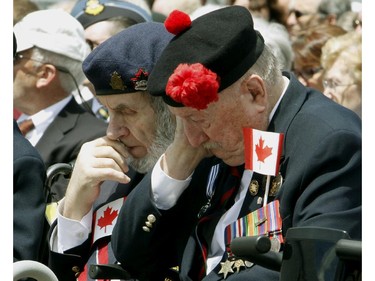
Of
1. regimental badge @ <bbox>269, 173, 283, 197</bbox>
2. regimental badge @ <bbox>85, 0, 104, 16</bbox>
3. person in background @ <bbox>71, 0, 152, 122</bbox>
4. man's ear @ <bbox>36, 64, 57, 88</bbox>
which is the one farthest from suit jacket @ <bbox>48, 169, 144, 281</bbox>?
regimental badge @ <bbox>85, 0, 104, 16</bbox>

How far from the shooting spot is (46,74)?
6.89 meters

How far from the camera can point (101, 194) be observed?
16.5 ft

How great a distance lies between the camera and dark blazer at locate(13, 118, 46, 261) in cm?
494

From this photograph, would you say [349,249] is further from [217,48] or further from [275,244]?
[217,48]

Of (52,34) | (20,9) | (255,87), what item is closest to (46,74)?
(52,34)

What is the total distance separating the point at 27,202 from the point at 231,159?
1.27 meters

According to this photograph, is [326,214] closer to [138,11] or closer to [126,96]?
[126,96]

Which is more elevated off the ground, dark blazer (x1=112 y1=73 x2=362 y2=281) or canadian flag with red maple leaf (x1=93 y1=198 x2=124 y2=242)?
dark blazer (x1=112 y1=73 x2=362 y2=281)

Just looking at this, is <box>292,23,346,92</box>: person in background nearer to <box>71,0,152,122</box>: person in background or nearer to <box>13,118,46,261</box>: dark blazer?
<box>71,0,152,122</box>: person in background

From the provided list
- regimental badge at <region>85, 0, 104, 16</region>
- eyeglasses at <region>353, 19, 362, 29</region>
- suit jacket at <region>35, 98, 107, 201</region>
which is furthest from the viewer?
regimental badge at <region>85, 0, 104, 16</region>

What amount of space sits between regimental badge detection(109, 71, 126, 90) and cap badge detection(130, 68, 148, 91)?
0.06 meters

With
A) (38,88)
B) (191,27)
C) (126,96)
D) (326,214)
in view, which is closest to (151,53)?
(126,96)

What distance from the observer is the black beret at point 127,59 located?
4660mm

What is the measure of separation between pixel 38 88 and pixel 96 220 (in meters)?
2.14
